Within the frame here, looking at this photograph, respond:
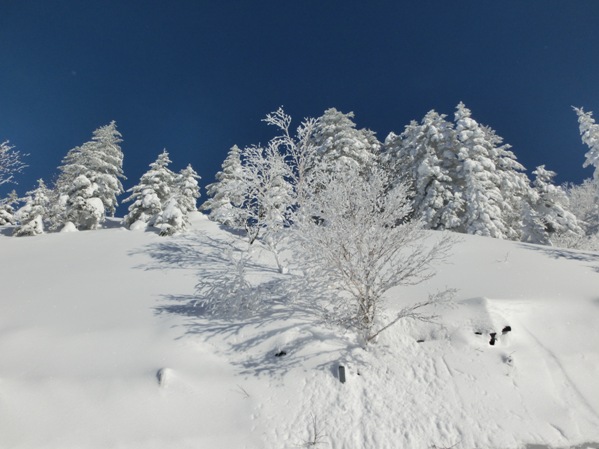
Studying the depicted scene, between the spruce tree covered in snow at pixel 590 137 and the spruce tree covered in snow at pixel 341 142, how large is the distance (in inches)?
548

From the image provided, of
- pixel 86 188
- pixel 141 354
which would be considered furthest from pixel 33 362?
pixel 86 188

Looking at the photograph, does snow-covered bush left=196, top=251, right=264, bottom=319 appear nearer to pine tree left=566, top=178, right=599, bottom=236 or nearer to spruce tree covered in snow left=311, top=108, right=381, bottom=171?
spruce tree covered in snow left=311, top=108, right=381, bottom=171

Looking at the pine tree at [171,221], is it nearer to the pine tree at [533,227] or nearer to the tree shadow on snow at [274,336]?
the tree shadow on snow at [274,336]

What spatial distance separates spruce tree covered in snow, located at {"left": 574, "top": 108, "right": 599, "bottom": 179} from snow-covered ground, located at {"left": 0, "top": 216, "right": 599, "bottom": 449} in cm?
1137

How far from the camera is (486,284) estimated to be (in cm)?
1203

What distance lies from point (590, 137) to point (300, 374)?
23.1 m

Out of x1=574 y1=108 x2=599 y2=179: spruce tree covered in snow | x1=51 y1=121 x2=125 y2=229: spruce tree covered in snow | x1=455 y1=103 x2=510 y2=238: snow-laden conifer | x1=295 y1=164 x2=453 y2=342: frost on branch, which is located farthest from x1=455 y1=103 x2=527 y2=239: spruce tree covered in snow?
x1=51 y1=121 x2=125 y2=229: spruce tree covered in snow

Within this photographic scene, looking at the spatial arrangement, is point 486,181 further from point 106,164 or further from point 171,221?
point 106,164

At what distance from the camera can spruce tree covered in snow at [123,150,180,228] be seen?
25.5 metres

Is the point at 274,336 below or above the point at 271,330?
below

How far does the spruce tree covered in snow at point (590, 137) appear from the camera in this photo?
1975cm

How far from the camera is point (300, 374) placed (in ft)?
28.7

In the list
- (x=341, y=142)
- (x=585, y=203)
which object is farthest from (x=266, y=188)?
(x=585, y=203)

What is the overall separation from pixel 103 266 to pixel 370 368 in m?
14.0
